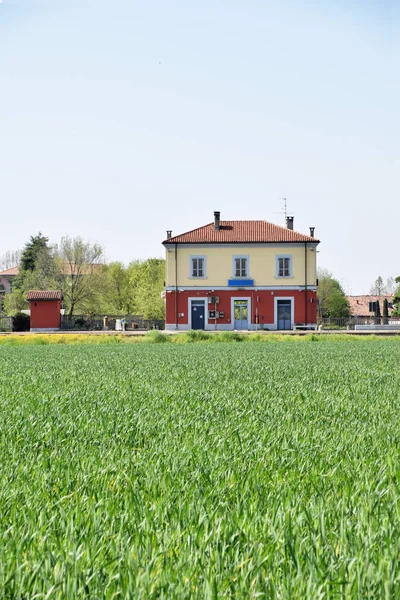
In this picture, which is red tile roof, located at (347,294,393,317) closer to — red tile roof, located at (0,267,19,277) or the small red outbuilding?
red tile roof, located at (0,267,19,277)

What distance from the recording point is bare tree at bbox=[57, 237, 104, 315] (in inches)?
2613

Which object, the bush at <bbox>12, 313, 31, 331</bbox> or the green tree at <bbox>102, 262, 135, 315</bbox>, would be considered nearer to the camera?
the bush at <bbox>12, 313, 31, 331</bbox>

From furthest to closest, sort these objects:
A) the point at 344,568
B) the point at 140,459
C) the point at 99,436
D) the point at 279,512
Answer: the point at 99,436 → the point at 140,459 → the point at 279,512 → the point at 344,568

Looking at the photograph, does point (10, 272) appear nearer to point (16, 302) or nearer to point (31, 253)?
point (31, 253)

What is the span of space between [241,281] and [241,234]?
403 centimetres

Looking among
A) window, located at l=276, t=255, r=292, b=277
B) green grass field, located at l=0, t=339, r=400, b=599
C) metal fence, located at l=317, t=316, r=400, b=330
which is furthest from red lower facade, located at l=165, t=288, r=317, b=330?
green grass field, located at l=0, t=339, r=400, b=599

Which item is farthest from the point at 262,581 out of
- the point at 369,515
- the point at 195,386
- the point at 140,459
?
the point at 195,386

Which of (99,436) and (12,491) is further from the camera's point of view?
(99,436)

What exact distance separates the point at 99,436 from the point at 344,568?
11.8 ft

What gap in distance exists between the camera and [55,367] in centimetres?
1489

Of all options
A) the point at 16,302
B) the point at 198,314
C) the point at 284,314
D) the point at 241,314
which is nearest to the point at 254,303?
the point at 241,314

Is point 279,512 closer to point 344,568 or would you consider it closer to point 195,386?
point 344,568

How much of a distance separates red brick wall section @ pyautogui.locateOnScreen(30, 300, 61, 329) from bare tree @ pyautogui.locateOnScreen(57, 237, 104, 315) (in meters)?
15.3

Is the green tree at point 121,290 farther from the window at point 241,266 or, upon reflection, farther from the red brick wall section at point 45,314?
the window at point 241,266
